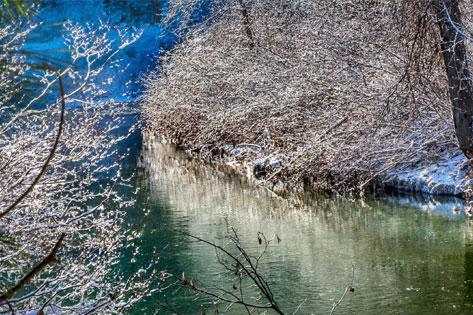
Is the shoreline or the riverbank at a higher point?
the riverbank

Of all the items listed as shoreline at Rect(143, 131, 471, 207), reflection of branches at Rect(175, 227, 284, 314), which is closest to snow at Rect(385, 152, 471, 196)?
shoreline at Rect(143, 131, 471, 207)

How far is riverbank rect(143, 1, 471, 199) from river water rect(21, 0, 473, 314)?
741 mm

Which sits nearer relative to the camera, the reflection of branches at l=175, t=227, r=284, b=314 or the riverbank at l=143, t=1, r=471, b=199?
the reflection of branches at l=175, t=227, r=284, b=314

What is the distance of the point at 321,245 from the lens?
995cm

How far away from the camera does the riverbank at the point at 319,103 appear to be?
12.8m

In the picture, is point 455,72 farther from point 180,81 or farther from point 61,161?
point 180,81

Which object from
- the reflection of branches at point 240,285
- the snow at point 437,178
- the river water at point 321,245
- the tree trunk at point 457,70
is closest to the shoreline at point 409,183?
the snow at point 437,178

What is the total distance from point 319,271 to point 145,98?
16.4 m

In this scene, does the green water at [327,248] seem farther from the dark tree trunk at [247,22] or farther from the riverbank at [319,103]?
the dark tree trunk at [247,22]

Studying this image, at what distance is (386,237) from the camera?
10133 mm

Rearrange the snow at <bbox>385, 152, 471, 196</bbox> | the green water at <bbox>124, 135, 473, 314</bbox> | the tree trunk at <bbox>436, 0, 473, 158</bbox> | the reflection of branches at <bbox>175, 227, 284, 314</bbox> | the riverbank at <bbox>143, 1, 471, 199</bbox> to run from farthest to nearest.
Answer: the riverbank at <bbox>143, 1, 471, 199</bbox> < the snow at <bbox>385, 152, 471, 196</bbox> < the tree trunk at <bbox>436, 0, 473, 158</bbox> < the green water at <bbox>124, 135, 473, 314</bbox> < the reflection of branches at <bbox>175, 227, 284, 314</bbox>

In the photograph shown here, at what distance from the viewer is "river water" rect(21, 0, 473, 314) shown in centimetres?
785

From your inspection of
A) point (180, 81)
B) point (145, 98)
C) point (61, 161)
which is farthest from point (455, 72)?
point (145, 98)

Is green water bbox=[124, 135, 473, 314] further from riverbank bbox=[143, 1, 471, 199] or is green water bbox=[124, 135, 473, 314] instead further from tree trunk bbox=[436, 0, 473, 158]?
tree trunk bbox=[436, 0, 473, 158]
